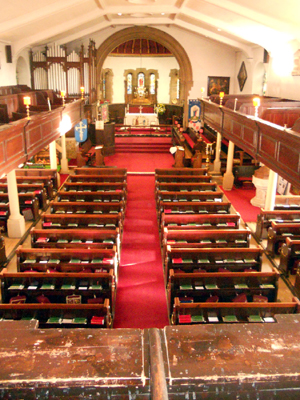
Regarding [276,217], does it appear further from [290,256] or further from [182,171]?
[182,171]

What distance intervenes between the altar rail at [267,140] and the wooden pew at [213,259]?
1.59 metres

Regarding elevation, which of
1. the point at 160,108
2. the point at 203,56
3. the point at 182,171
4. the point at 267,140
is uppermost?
the point at 203,56

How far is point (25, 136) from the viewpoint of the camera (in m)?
8.02

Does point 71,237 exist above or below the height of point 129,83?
below

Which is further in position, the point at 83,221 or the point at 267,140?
the point at 83,221

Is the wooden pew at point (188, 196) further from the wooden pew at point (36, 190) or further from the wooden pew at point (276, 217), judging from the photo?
the wooden pew at point (36, 190)

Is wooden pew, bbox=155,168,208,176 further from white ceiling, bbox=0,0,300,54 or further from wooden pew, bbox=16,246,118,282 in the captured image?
wooden pew, bbox=16,246,118,282

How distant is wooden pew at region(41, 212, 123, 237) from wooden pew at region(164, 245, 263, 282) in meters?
2.12

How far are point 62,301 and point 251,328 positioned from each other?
16.3ft

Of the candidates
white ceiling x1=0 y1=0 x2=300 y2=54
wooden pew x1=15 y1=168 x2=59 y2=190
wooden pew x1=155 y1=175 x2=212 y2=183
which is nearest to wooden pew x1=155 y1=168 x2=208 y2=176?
wooden pew x1=155 y1=175 x2=212 y2=183

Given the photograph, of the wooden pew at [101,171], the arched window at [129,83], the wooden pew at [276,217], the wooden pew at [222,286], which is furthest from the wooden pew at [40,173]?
the arched window at [129,83]

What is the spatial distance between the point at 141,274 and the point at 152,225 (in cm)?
274

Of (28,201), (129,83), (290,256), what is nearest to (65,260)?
(28,201)

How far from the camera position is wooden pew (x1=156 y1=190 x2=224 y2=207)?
10164mm
